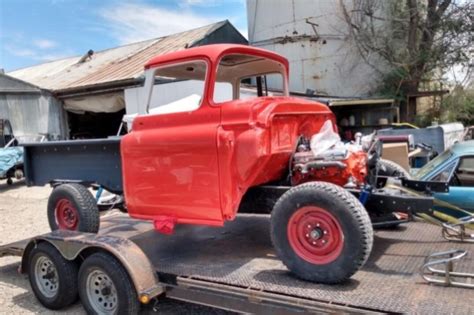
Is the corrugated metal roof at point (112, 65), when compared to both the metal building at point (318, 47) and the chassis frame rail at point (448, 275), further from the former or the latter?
the chassis frame rail at point (448, 275)

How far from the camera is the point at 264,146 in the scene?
3801mm

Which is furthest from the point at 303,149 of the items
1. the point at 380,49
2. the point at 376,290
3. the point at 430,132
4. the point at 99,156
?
the point at 380,49

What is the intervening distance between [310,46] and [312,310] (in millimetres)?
17816

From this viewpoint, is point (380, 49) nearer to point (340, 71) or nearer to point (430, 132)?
point (340, 71)

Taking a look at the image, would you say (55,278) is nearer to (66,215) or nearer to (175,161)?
(66,215)


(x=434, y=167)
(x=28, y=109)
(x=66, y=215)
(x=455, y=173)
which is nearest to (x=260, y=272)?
(x=66, y=215)

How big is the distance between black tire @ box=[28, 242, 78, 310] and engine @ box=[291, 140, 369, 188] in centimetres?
244

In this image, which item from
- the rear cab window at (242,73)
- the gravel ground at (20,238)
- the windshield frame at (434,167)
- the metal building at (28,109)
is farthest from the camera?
the metal building at (28,109)

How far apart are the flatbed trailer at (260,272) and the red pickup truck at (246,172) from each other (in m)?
0.28

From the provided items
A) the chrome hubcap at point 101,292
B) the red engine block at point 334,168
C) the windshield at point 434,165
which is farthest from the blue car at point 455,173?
the chrome hubcap at point 101,292

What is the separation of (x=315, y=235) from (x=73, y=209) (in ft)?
9.89

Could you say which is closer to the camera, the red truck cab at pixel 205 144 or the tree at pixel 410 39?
the red truck cab at pixel 205 144

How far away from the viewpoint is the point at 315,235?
3.39 meters

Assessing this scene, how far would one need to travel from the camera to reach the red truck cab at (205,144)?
381cm
